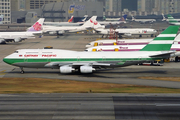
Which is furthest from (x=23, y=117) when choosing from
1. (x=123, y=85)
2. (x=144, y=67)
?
(x=144, y=67)

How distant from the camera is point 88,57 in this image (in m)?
51.3

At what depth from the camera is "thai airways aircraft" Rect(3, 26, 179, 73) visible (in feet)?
167

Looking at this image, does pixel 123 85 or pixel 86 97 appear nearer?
pixel 86 97

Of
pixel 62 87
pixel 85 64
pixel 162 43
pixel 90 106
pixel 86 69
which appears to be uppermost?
pixel 162 43

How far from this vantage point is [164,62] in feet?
222

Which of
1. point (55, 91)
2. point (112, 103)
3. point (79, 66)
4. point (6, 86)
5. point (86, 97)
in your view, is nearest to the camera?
point (112, 103)

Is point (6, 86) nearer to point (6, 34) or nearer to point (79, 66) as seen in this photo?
point (79, 66)

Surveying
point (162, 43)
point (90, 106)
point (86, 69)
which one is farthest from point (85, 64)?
point (90, 106)

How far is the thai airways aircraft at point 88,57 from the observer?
50.9 metres

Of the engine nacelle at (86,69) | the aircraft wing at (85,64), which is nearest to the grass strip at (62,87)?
the engine nacelle at (86,69)

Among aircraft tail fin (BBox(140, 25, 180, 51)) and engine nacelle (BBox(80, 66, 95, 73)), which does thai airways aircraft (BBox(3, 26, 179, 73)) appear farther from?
engine nacelle (BBox(80, 66, 95, 73))

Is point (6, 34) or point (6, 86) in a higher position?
point (6, 34)

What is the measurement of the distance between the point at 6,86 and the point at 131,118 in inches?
872

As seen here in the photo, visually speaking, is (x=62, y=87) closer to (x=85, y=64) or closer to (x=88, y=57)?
(x=85, y=64)
